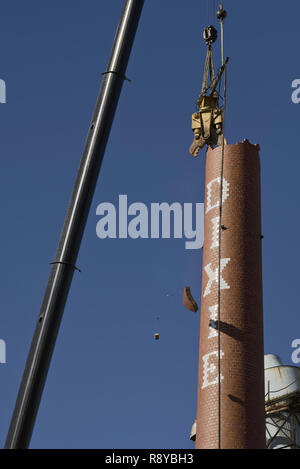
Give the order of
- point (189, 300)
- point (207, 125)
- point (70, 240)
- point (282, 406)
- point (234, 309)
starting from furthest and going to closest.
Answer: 1. point (282, 406)
2. point (207, 125)
3. point (189, 300)
4. point (234, 309)
5. point (70, 240)

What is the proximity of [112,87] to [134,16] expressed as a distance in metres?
2.23

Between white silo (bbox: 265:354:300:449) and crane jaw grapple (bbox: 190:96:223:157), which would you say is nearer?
crane jaw grapple (bbox: 190:96:223:157)

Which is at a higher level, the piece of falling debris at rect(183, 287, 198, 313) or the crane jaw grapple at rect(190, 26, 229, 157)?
the crane jaw grapple at rect(190, 26, 229, 157)

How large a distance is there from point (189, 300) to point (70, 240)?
47.9 feet

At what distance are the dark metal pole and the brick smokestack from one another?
11.3 meters

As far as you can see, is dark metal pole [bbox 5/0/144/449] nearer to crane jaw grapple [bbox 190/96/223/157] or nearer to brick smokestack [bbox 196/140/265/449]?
brick smokestack [bbox 196/140/265/449]

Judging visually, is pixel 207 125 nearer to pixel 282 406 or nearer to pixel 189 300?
pixel 189 300

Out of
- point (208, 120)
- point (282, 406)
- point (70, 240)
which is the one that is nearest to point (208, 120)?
point (208, 120)

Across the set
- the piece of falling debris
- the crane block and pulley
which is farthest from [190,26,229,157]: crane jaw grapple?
the piece of falling debris

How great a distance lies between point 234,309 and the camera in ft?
94.3

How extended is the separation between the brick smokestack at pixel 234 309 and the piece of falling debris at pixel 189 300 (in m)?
1.18

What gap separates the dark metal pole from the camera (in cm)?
1549

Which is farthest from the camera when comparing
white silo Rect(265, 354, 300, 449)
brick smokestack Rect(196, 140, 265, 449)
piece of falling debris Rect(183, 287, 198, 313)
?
white silo Rect(265, 354, 300, 449)

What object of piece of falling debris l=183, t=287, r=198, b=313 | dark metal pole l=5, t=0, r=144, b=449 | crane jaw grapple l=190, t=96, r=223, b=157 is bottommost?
dark metal pole l=5, t=0, r=144, b=449
